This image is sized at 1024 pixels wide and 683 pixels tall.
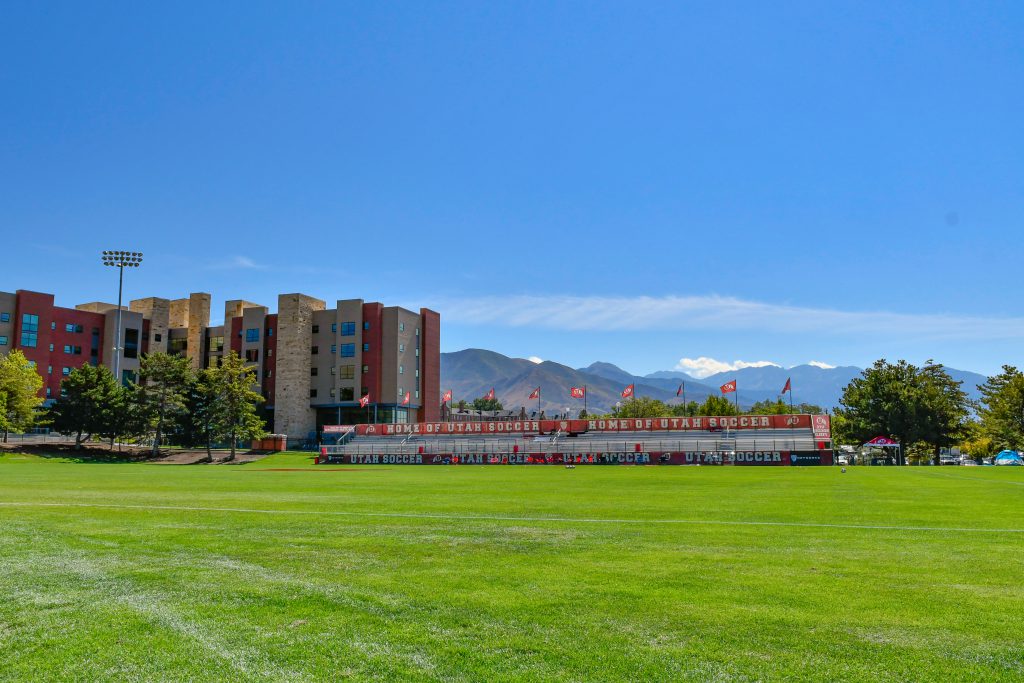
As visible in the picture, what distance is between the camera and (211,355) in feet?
384

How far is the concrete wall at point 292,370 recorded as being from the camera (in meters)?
109

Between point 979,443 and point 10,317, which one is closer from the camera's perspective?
point 979,443

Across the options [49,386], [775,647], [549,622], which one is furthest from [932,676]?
[49,386]

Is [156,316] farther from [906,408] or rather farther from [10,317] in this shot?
[906,408]

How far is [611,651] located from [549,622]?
37.3 inches

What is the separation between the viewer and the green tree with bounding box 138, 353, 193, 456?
7800 centimetres

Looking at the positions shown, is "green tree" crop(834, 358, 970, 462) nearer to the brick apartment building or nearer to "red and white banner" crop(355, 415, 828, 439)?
"red and white banner" crop(355, 415, 828, 439)

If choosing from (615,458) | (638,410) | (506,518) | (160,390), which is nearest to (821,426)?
(615,458)

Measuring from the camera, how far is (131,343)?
4407 inches

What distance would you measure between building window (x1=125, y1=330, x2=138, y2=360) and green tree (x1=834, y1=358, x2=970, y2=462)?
104 metres

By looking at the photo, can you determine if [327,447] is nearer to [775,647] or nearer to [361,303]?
[361,303]

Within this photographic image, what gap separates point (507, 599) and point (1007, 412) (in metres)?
82.6

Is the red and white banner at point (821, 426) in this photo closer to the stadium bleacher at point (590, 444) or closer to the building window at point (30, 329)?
the stadium bleacher at point (590, 444)

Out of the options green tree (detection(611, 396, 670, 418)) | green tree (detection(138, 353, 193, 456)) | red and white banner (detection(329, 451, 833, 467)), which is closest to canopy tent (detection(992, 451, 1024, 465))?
red and white banner (detection(329, 451, 833, 467))
